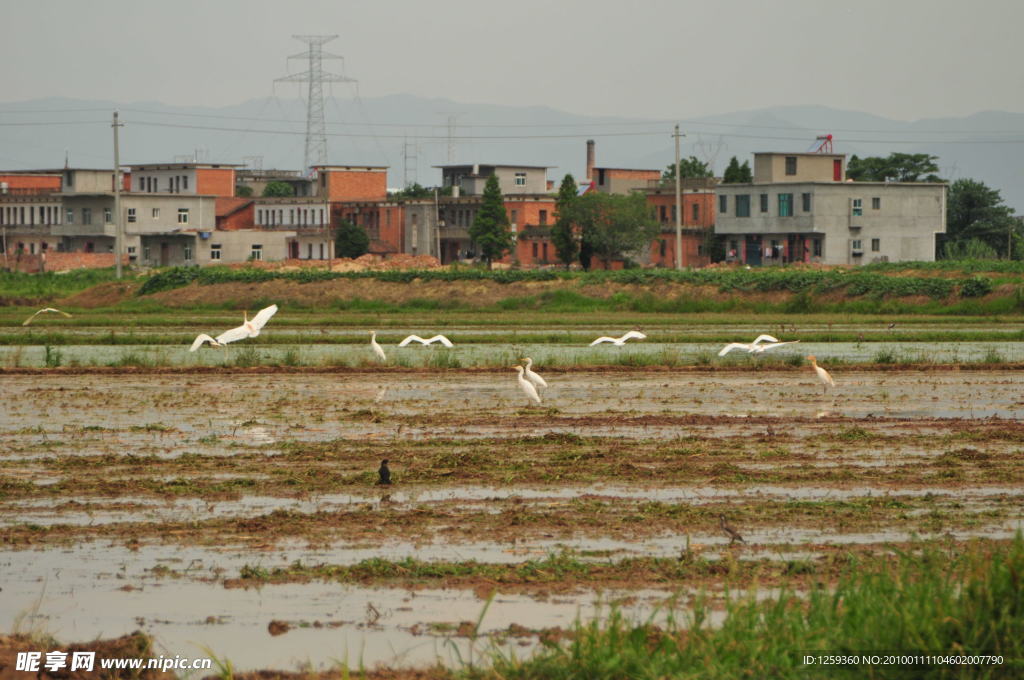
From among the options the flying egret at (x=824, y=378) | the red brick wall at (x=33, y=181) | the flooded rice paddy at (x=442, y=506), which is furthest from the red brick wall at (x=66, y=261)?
the flying egret at (x=824, y=378)

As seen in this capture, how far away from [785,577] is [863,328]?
3394 cm

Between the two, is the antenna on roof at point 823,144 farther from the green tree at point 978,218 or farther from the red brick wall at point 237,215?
the red brick wall at point 237,215

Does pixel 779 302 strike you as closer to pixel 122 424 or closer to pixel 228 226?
pixel 122 424

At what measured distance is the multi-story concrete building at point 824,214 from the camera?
279 feet

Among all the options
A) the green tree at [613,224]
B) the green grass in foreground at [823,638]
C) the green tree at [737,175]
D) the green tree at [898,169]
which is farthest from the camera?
the green tree at [898,169]

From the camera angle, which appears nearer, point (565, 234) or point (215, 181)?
point (565, 234)

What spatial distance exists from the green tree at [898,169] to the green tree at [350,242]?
4392 centimetres

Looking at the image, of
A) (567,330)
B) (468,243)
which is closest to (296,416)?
(567,330)

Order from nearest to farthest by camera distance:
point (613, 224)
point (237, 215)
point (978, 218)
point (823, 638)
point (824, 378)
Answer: point (823, 638)
point (824, 378)
point (613, 224)
point (978, 218)
point (237, 215)

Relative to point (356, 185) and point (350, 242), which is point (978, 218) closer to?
point (350, 242)

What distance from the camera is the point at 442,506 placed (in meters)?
14.1

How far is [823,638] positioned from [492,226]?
86556 mm

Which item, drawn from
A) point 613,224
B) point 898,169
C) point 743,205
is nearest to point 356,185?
point 613,224

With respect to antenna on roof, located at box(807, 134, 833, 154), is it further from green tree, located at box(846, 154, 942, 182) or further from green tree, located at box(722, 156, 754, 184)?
green tree, located at box(846, 154, 942, 182)
